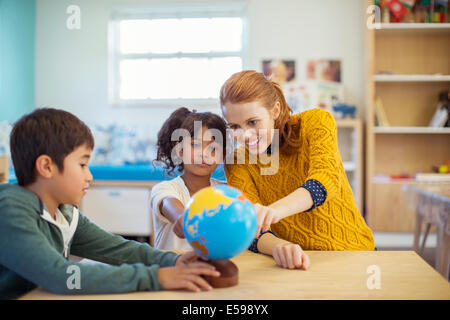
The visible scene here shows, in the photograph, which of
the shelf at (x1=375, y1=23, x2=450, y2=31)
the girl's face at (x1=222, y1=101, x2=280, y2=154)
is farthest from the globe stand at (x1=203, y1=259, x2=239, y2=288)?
the shelf at (x1=375, y1=23, x2=450, y2=31)

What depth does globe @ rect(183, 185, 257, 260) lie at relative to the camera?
856 millimetres

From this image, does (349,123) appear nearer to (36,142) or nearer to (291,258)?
(291,258)

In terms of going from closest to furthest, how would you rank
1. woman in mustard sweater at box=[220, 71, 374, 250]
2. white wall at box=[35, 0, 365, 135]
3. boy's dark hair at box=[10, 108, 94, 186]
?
1. boy's dark hair at box=[10, 108, 94, 186]
2. woman in mustard sweater at box=[220, 71, 374, 250]
3. white wall at box=[35, 0, 365, 135]

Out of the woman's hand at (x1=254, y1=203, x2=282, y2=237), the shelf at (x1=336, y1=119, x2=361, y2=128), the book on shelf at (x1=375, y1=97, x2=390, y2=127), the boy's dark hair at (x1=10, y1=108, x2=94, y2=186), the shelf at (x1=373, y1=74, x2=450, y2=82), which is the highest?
the shelf at (x1=373, y1=74, x2=450, y2=82)

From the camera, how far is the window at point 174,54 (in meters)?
4.70

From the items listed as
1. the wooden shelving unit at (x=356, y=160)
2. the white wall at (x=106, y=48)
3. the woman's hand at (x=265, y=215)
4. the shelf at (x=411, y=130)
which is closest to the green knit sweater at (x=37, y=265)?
the woman's hand at (x=265, y=215)

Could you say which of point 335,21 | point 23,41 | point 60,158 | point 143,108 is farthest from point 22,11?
point 60,158

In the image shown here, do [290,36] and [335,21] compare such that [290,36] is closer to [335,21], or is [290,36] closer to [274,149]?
Answer: [335,21]

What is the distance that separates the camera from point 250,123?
1297 millimetres

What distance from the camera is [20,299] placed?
0.86 metres

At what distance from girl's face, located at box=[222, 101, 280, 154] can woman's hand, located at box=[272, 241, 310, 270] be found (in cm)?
33

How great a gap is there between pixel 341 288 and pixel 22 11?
181 inches

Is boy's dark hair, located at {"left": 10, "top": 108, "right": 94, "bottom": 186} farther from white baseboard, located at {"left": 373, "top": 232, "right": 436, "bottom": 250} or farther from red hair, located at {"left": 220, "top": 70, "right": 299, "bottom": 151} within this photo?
white baseboard, located at {"left": 373, "top": 232, "right": 436, "bottom": 250}

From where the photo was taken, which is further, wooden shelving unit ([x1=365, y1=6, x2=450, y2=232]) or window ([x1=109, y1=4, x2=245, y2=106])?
window ([x1=109, y1=4, x2=245, y2=106])
